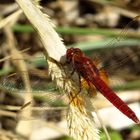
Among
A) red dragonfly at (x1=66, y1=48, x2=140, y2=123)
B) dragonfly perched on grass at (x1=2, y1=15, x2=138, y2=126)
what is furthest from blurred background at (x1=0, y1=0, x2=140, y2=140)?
red dragonfly at (x1=66, y1=48, x2=140, y2=123)

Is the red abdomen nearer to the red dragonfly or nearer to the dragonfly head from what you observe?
the red dragonfly

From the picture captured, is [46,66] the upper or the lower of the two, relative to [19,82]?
upper

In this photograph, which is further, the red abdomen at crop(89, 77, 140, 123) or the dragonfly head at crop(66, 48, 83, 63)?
the red abdomen at crop(89, 77, 140, 123)

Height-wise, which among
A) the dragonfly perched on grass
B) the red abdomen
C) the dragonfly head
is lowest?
the red abdomen

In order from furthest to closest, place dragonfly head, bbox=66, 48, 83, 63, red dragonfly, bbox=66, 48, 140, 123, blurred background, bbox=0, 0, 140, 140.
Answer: blurred background, bbox=0, 0, 140, 140
red dragonfly, bbox=66, 48, 140, 123
dragonfly head, bbox=66, 48, 83, 63

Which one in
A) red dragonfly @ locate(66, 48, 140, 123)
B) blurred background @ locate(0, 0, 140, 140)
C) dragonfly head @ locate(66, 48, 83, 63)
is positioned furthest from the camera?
blurred background @ locate(0, 0, 140, 140)

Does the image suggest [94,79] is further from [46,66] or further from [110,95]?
[46,66]

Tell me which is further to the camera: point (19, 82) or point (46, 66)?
point (46, 66)

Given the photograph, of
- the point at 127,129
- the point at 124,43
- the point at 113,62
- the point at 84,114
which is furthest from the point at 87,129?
the point at 127,129

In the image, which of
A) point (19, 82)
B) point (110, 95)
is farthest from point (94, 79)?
point (19, 82)
